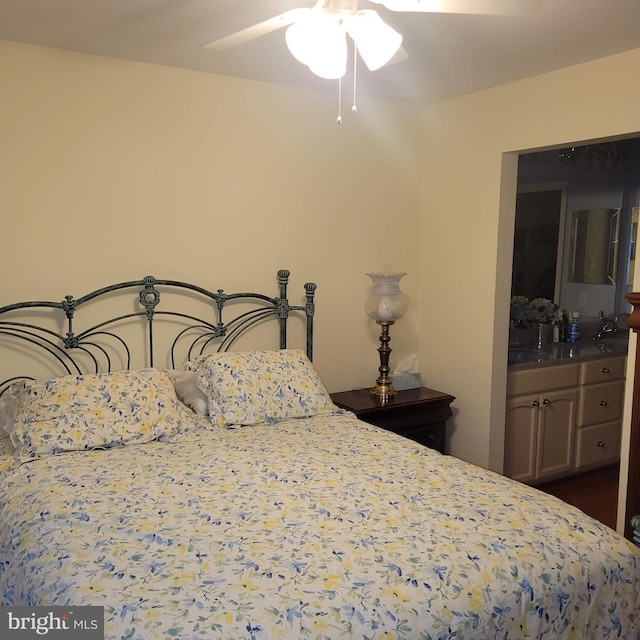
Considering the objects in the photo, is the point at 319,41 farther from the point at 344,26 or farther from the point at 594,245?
the point at 594,245

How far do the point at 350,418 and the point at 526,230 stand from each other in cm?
233

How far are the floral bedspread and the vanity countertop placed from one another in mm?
1626

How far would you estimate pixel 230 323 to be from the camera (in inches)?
130

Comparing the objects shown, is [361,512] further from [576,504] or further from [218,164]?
[576,504]

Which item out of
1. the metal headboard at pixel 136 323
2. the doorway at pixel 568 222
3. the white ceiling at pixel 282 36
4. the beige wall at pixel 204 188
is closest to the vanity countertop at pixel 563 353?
the doorway at pixel 568 222

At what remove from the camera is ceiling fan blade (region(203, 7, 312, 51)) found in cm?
183

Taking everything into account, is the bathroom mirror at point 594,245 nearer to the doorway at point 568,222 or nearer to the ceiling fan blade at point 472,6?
the doorway at point 568,222

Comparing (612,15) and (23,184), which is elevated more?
(612,15)

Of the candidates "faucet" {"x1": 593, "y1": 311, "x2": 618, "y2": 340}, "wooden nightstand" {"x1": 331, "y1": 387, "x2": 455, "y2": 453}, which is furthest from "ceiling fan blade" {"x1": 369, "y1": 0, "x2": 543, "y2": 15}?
"faucet" {"x1": 593, "y1": 311, "x2": 618, "y2": 340}

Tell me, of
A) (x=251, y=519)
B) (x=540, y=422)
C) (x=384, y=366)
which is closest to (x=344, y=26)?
(x=251, y=519)

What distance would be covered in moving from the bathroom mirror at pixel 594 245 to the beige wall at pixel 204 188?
1.53m

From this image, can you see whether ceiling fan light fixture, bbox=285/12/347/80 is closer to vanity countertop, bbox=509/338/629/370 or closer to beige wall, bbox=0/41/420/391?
beige wall, bbox=0/41/420/391

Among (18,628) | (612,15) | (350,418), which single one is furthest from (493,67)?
(18,628)

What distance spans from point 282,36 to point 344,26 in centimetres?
84
